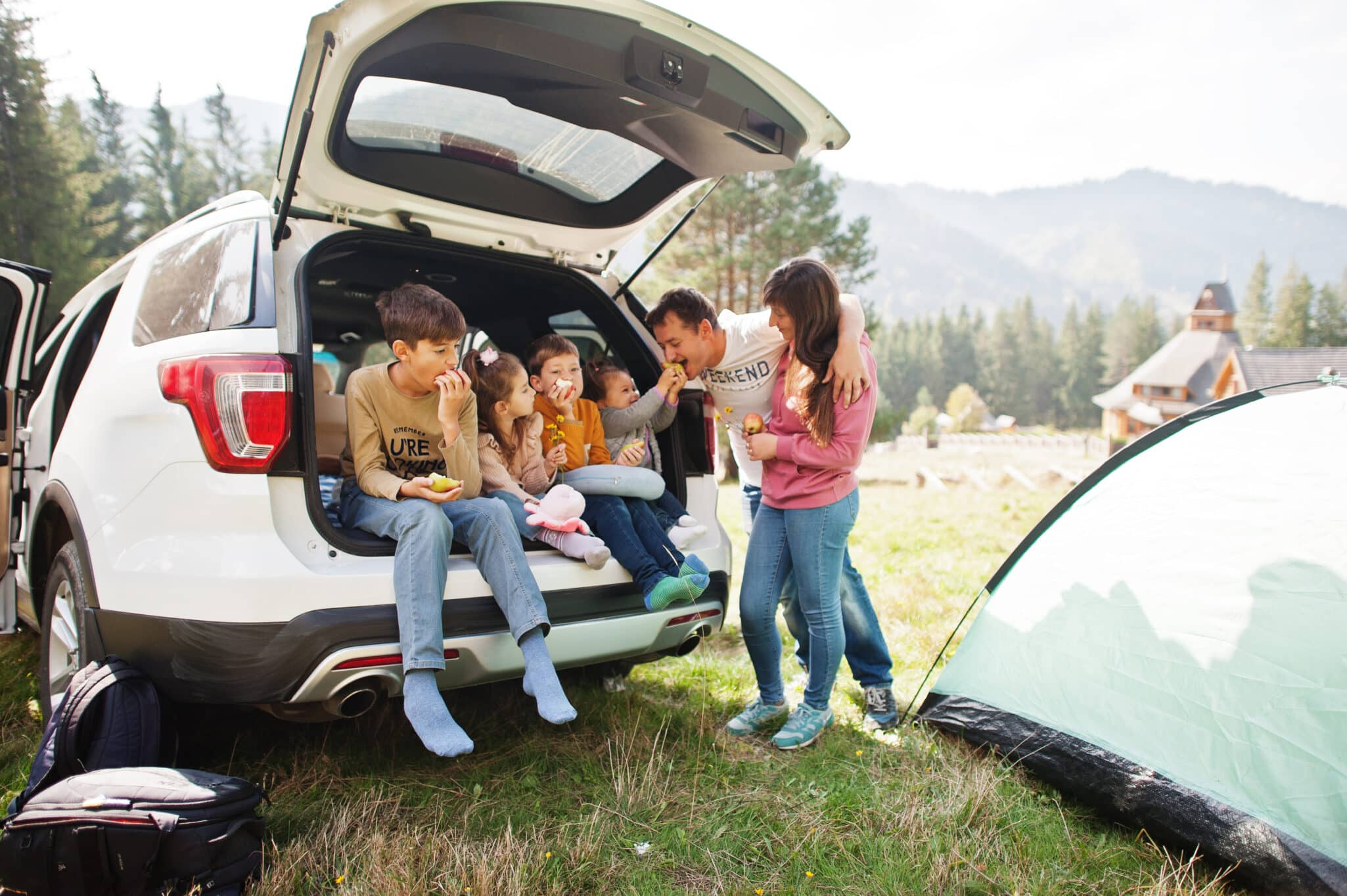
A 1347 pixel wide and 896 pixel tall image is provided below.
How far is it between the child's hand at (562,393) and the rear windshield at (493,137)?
2.38 feet

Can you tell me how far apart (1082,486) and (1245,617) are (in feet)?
2.25

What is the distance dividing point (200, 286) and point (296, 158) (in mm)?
464

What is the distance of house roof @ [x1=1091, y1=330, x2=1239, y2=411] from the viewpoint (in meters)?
61.9

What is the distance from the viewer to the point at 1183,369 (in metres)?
62.6

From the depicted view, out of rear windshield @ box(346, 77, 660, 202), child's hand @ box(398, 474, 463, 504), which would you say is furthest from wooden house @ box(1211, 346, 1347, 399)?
child's hand @ box(398, 474, 463, 504)

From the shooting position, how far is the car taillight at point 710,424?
3014 mm

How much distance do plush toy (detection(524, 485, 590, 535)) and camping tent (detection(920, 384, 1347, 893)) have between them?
144cm

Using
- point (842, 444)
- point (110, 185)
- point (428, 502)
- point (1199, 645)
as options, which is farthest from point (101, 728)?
point (110, 185)

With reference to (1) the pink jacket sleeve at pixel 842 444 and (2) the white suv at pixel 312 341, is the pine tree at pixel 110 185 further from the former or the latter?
(1) the pink jacket sleeve at pixel 842 444

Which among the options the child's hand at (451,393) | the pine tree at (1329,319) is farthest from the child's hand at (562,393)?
the pine tree at (1329,319)

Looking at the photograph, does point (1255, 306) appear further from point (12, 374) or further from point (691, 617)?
point (12, 374)

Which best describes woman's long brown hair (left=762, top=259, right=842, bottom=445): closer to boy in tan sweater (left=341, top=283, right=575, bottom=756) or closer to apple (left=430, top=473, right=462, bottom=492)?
boy in tan sweater (left=341, top=283, right=575, bottom=756)

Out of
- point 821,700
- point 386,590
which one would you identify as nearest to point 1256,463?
point 821,700

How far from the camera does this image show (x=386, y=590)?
1.98 metres
